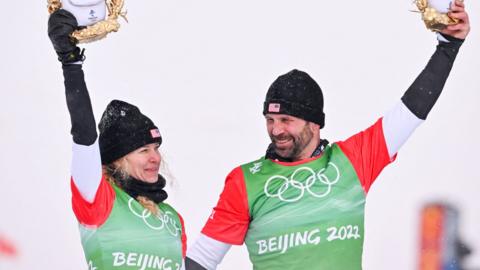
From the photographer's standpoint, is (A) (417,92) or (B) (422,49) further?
(B) (422,49)

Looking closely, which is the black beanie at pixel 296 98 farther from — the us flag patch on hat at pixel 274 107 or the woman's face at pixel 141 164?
the woman's face at pixel 141 164

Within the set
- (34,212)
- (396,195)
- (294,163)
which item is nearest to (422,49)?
(396,195)

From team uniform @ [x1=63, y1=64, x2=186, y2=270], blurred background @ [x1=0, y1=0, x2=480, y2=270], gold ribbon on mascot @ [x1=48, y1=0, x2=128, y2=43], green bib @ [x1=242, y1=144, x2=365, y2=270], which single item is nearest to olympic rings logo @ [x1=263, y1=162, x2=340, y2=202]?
green bib @ [x1=242, y1=144, x2=365, y2=270]

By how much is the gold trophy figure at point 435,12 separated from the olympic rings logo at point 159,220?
1373 mm

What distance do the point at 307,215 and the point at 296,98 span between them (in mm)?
512

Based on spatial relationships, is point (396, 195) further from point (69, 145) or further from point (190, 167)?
point (69, 145)

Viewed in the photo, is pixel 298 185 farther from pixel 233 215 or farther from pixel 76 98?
pixel 76 98

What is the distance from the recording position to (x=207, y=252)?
5.48m

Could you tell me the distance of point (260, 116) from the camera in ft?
22.1

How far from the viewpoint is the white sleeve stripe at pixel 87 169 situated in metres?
4.85

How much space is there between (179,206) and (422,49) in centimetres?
158

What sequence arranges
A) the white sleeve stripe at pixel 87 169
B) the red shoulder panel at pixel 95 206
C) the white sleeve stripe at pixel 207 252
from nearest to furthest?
the white sleeve stripe at pixel 87 169, the red shoulder panel at pixel 95 206, the white sleeve stripe at pixel 207 252

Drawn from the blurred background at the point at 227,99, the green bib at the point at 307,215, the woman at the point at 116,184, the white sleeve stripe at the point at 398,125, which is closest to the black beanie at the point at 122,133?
the woman at the point at 116,184

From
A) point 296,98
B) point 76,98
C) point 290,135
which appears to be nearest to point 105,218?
point 76,98
